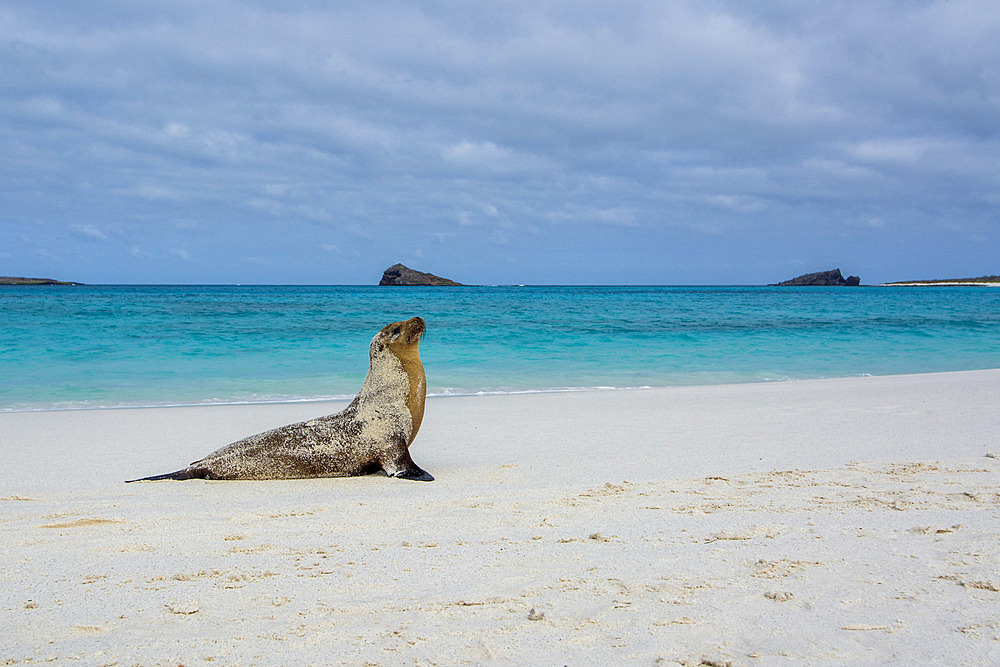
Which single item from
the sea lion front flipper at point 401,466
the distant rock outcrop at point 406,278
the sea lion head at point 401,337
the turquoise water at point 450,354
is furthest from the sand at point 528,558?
the distant rock outcrop at point 406,278

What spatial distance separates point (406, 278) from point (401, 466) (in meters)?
120

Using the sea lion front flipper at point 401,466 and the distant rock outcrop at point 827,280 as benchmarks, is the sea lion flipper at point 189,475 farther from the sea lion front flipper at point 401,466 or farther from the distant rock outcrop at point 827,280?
the distant rock outcrop at point 827,280

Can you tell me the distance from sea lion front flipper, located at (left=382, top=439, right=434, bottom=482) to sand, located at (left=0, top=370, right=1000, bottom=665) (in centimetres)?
12

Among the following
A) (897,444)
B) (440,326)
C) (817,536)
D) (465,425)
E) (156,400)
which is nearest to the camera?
(817,536)

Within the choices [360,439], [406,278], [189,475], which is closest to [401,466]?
[360,439]

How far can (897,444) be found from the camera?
20.7 feet

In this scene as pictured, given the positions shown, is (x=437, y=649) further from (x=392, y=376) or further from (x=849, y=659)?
(x=392, y=376)

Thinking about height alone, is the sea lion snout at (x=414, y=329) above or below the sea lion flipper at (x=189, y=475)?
above

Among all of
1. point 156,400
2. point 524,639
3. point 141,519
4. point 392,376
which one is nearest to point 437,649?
point 524,639

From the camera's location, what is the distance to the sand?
8.00 ft

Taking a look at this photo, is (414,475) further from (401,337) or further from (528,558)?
(528,558)

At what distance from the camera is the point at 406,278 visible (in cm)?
12394

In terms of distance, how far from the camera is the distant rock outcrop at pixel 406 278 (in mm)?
123938

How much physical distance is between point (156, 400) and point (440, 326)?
60.3ft
